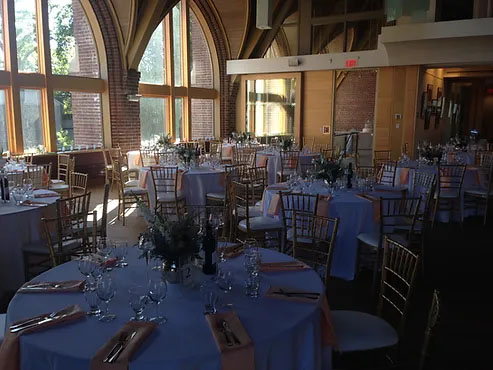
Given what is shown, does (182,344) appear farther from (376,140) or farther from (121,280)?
(376,140)

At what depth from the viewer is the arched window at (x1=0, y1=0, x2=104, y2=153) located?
971cm

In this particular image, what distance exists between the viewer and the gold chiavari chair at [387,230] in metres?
4.59

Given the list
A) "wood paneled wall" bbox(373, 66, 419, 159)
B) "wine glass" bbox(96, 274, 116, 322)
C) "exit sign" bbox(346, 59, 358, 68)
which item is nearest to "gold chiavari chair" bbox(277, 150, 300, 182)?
"wood paneled wall" bbox(373, 66, 419, 159)

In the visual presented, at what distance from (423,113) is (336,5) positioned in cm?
456

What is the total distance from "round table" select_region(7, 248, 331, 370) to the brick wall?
1775 cm

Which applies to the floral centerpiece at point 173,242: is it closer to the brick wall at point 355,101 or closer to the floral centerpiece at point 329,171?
the floral centerpiece at point 329,171

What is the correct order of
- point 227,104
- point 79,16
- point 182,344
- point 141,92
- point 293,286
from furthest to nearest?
point 227,104, point 141,92, point 79,16, point 293,286, point 182,344

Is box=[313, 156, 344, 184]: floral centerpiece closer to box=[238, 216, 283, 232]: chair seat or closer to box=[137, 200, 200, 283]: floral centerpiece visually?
box=[238, 216, 283, 232]: chair seat

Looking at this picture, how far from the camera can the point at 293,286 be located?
262cm

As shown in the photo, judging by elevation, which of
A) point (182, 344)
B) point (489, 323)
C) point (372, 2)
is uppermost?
point (372, 2)

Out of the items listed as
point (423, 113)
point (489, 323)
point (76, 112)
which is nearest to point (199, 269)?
point (489, 323)

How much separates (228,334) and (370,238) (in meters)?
3.03

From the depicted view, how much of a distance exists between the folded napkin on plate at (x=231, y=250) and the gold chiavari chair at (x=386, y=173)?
15.5ft

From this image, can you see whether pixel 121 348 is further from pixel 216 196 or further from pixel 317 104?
pixel 317 104
